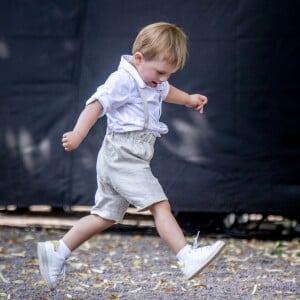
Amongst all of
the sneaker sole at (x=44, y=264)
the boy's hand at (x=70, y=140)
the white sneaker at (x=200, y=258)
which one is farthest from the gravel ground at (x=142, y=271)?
the boy's hand at (x=70, y=140)

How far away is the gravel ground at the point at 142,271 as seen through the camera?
475 centimetres

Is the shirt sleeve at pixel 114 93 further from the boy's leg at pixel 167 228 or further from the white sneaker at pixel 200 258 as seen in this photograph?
the white sneaker at pixel 200 258

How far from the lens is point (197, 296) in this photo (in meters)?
4.68

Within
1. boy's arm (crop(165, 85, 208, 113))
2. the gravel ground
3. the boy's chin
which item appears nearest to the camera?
the boy's chin

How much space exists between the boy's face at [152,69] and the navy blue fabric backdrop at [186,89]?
82.4 inches

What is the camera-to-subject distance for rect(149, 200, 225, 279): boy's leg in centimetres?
408

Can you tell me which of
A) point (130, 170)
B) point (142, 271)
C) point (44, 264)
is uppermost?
point (130, 170)

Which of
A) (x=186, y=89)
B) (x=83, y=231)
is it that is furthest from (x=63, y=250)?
(x=186, y=89)

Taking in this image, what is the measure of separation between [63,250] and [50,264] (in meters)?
0.10

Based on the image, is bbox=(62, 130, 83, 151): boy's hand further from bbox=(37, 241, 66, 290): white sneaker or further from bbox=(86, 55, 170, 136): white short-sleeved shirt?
bbox=(37, 241, 66, 290): white sneaker

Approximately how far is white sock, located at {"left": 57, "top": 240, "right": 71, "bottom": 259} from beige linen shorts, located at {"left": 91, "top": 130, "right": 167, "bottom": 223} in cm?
24

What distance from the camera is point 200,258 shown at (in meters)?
4.09

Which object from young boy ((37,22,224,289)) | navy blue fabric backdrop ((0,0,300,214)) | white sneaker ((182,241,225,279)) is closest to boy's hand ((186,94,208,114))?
young boy ((37,22,224,289))

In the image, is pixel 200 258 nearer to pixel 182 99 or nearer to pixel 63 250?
pixel 63 250
